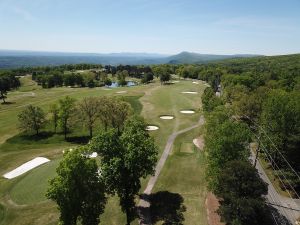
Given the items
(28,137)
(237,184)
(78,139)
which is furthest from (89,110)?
(237,184)

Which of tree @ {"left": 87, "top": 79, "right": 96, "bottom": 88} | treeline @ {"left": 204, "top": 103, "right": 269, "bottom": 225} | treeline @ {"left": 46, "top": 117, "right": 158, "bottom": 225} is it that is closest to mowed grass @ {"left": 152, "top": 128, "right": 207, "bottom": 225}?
treeline @ {"left": 204, "top": 103, "right": 269, "bottom": 225}

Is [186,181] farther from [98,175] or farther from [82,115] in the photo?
[82,115]

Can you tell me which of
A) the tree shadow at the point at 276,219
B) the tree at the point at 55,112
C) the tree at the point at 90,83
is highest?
the tree at the point at 55,112

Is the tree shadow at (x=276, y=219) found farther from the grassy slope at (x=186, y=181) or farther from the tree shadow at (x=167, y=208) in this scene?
the tree shadow at (x=167, y=208)

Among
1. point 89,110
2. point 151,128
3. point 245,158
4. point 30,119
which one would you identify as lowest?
point 151,128

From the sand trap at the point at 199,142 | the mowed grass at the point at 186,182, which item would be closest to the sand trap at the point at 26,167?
the mowed grass at the point at 186,182

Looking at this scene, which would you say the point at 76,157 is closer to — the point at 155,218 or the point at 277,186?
the point at 155,218

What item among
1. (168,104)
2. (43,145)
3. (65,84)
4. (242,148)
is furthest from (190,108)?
(65,84)
